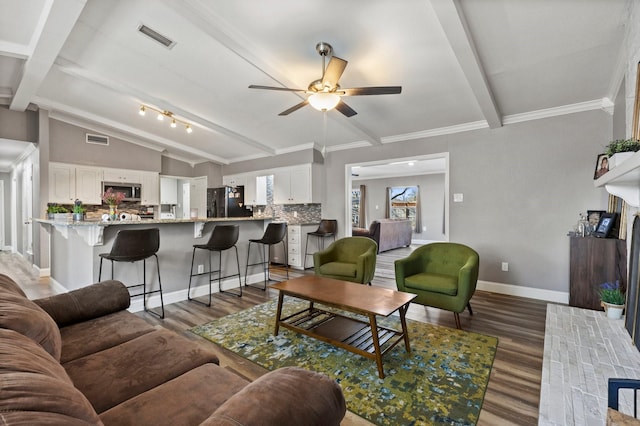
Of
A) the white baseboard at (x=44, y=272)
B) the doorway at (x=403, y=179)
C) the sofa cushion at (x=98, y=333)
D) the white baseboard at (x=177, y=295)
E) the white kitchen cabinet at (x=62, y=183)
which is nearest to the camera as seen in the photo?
the sofa cushion at (x=98, y=333)

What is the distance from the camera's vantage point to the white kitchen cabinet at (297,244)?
5758 millimetres

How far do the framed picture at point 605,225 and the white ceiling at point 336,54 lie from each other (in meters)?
1.41

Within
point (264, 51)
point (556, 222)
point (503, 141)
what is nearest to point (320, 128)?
point (264, 51)

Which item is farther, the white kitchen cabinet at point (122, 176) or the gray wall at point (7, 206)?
the gray wall at point (7, 206)

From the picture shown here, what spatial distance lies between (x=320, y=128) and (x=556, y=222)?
3778 millimetres

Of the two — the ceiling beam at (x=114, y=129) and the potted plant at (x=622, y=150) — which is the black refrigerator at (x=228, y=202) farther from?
the potted plant at (x=622, y=150)

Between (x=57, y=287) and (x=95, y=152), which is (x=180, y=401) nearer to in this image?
(x=57, y=287)

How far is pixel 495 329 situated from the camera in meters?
2.91

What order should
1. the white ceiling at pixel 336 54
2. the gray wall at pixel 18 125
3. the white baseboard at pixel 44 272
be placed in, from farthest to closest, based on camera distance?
the white baseboard at pixel 44 272
the gray wall at pixel 18 125
the white ceiling at pixel 336 54

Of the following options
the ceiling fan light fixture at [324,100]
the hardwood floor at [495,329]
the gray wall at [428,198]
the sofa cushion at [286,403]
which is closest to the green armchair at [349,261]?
the hardwood floor at [495,329]

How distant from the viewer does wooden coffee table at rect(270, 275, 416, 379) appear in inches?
85.1

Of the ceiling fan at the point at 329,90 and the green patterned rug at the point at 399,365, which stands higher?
the ceiling fan at the point at 329,90

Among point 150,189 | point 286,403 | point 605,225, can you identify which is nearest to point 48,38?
point 286,403

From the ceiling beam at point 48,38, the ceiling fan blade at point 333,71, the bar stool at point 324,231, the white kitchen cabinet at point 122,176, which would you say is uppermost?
the ceiling beam at point 48,38
